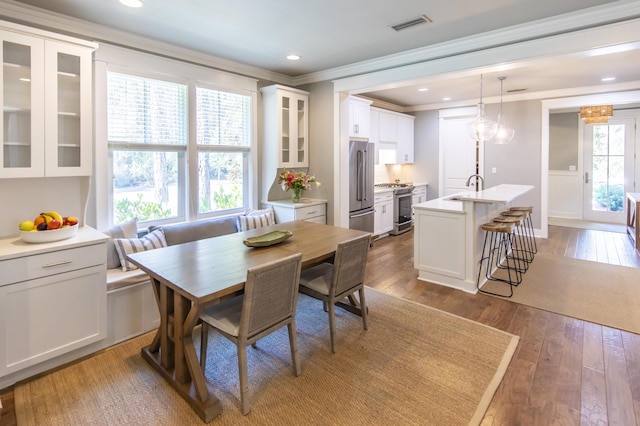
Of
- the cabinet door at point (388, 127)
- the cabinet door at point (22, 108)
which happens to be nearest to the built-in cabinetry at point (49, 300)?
the cabinet door at point (22, 108)

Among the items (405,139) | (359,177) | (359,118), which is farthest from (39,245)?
(405,139)

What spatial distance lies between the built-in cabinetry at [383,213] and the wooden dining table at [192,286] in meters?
3.35

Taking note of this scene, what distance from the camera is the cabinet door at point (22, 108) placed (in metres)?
2.48

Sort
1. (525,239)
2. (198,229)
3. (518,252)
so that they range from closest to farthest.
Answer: (198,229)
(518,252)
(525,239)

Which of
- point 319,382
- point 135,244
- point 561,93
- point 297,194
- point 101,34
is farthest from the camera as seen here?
point 561,93

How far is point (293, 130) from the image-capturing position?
4852 millimetres

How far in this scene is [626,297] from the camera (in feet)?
11.7

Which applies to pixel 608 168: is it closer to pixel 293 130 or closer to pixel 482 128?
pixel 482 128

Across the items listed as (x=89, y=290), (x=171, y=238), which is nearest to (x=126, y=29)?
(x=171, y=238)

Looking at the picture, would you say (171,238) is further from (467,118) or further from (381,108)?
(467,118)

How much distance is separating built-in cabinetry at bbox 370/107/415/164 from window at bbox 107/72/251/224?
110 inches

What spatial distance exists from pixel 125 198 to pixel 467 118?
6.26 metres

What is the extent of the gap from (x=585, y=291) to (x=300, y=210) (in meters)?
3.32

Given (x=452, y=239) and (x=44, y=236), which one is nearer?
(x=44, y=236)
